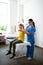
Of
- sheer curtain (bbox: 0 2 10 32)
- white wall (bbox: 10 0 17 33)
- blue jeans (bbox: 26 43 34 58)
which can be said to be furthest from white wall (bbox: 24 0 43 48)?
blue jeans (bbox: 26 43 34 58)

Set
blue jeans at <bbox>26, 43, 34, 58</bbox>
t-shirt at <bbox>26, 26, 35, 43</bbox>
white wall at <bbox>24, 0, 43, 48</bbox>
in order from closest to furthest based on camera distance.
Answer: t-shirt at <bbox>26, 26, 35, 43</bbox>, blue jeans at <bbox>26, 43, 34, 58</bbox>, white wall at <bbox>24, 0, 43, 48</bbox>

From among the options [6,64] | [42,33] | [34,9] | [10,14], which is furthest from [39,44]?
[6,64]

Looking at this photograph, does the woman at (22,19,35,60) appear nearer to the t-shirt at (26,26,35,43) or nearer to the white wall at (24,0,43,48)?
the t-shirt at (26,26,35,43)

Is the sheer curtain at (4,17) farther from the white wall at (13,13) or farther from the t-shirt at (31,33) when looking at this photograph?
the t-shirt at (31,33)

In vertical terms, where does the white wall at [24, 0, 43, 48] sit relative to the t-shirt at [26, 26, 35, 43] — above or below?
above

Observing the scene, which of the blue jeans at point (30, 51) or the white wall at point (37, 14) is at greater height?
the white wall at point (37, 14)

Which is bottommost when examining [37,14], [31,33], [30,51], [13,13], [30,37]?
[30,51]

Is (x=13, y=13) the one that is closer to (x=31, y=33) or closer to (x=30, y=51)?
(x=31, y=33)

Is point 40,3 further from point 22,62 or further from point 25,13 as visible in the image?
point 22,62

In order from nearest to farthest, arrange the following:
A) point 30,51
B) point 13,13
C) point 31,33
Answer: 1. point 31,33
2. point 30,51
3. point 13,13

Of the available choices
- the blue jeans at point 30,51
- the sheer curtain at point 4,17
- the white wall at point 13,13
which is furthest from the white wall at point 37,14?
the blue jeans at point 30,51

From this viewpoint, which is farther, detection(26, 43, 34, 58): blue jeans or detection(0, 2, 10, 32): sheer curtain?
detection(0, 2, 10, 32): sheer curtain

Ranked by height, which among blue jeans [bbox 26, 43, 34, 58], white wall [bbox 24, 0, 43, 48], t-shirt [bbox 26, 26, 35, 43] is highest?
white wall [bbox 24, 0, 43, 48]

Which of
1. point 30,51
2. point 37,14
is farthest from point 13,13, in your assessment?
point 30,51
